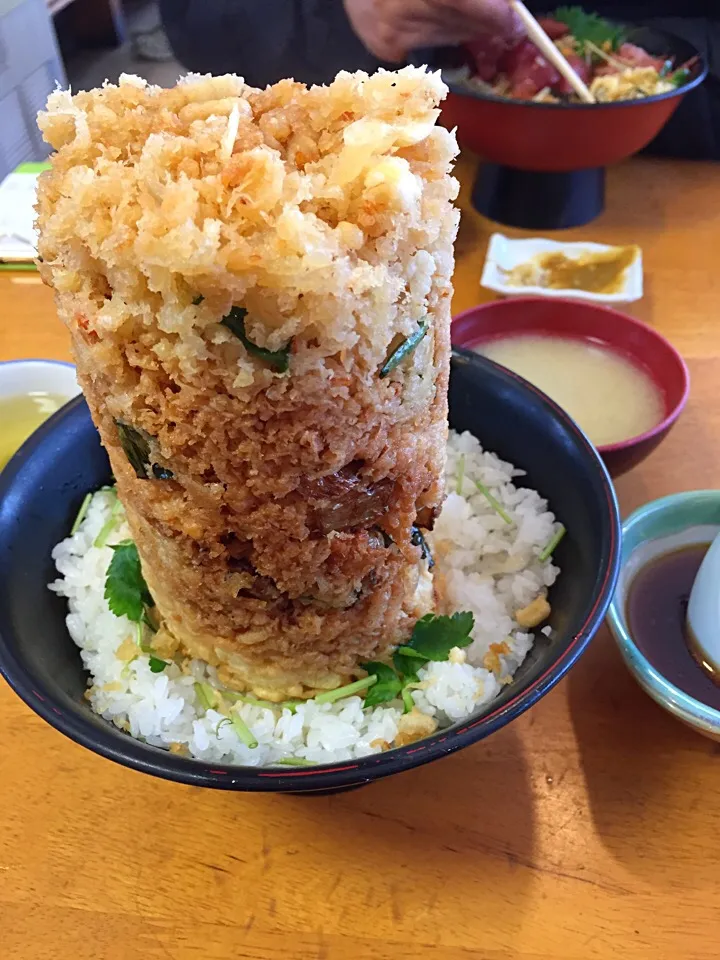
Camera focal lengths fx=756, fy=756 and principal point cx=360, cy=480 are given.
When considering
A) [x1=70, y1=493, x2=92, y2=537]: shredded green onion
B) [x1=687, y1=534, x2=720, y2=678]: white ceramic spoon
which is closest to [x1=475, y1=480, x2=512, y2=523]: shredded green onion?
[x1=687, y1=534, x2=720, y2=678]: white ceramic spoon

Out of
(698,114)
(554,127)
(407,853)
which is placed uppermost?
→ (554,127)

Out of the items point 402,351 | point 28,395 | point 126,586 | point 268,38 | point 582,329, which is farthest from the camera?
point 268,38

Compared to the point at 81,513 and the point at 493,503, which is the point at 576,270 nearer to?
the point at 493,503

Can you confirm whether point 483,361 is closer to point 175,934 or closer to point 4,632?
point 4,632

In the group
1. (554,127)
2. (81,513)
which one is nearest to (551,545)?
(81,513)

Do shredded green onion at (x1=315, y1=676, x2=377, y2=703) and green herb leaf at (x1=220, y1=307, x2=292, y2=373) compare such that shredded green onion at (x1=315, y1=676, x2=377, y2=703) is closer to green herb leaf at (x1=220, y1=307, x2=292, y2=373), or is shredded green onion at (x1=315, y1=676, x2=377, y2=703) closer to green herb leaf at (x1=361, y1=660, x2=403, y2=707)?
green herb leaf at (x1=361, y1=660, x2=403, y2=707)

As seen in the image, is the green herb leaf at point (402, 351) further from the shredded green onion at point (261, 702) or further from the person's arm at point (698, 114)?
the person's arm at point (698, 114)
